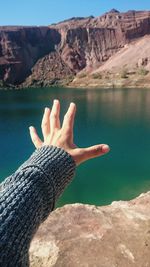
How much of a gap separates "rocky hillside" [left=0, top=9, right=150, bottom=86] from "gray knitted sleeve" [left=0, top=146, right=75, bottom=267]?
448 feet

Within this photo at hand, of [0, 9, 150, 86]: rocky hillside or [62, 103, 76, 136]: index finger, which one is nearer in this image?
[62, 103, 76, 136]: index finger

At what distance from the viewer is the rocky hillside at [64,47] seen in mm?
149750

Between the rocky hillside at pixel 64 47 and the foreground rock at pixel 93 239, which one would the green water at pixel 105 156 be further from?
the rocky hillside at pixel 64 47

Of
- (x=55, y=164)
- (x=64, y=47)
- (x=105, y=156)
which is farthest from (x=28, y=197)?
(x=64, y=47)

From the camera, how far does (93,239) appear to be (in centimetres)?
847

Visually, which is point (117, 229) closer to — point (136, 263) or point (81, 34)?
point (136, 263)

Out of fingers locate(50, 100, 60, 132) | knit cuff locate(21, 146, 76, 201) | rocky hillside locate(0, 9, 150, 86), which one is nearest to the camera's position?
knit cuff locate(21, 146, 76, 201)

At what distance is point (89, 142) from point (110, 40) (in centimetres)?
13576

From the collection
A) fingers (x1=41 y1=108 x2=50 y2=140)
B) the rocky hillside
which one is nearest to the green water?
fingers (x1=41 y1=108 x2=50 y2=140)

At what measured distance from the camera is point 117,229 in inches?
358

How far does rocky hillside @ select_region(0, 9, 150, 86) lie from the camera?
491 feet

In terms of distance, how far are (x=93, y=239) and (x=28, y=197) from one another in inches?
281

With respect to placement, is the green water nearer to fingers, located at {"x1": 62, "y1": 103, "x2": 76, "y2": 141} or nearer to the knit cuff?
fingers, located at {"x1": 62, "y1": 103, "x2": 76, "y2": 141}

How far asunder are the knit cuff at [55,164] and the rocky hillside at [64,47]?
136 meters
